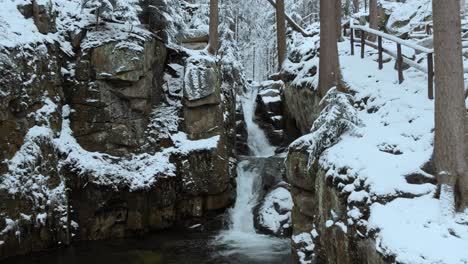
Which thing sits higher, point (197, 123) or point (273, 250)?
point (197, 123)

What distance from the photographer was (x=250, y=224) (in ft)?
50.2

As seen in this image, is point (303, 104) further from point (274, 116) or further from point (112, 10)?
point (112, 10)

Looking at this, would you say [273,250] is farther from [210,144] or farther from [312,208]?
[210,144]

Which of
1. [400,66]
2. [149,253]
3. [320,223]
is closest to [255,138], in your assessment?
[149,253]

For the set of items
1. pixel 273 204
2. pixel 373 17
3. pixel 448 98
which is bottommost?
pixel 273 204

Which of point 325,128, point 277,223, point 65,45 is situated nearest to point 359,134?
point 325,128

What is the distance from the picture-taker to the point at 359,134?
9125 mm

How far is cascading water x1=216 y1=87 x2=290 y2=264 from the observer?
40.4ft

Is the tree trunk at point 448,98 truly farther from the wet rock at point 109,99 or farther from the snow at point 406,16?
the snow at point 406,16

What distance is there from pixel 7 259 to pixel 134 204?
427 centimetres

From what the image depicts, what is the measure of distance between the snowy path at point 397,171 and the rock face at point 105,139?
6.59 meters

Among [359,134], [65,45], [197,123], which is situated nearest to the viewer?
[359,134]

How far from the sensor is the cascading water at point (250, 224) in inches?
485

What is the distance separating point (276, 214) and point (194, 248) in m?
3.27
